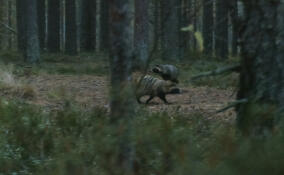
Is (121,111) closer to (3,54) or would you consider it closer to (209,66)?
(209,66)

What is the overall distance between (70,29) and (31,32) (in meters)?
5.98

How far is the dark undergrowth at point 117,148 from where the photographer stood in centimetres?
286

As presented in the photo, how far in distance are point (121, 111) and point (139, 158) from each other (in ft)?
1.56

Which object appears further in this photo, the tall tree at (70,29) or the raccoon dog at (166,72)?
the tall tree at (70,29)

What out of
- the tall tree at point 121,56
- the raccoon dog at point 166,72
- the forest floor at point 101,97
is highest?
the tall tree at point 121,56

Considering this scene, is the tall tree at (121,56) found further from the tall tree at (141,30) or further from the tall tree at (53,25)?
the tall tree at (53,25)

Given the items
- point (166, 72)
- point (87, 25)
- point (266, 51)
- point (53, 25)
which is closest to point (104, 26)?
point (87, 25)

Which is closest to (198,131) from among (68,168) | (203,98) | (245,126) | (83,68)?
(245,126)

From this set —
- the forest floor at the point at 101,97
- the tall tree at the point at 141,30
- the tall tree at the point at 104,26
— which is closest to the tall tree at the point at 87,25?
the tall tree at the point at 104,26

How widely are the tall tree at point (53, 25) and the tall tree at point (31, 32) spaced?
7.64m

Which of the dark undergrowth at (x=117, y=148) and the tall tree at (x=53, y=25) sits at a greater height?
the tall tree at (x=53, y=25)

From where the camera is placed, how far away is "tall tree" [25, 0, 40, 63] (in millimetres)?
16094


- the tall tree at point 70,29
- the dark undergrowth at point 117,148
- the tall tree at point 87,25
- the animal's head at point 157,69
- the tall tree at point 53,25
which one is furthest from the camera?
the tall tree at point 87,25

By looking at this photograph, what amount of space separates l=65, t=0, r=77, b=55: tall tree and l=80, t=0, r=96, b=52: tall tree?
8.42ft
